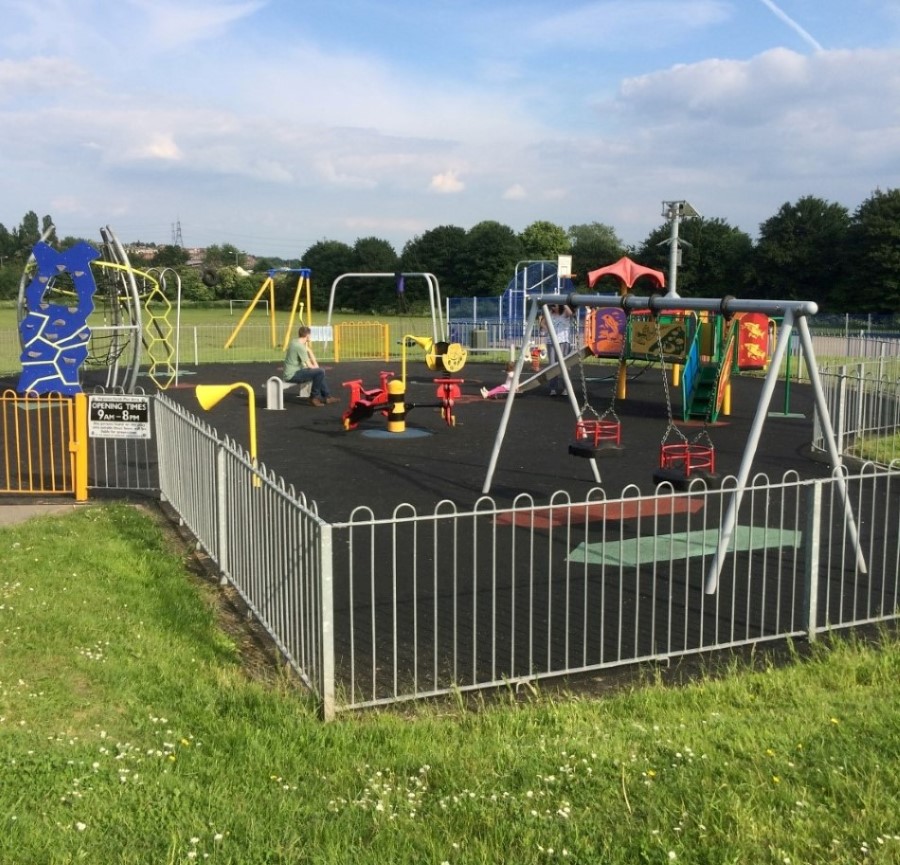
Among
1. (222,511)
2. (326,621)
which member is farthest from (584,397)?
(326,621)

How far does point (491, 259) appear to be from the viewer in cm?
6806

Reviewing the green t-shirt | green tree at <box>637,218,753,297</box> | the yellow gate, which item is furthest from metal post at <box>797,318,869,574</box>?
green tree at <box>637,218,753,297</box>

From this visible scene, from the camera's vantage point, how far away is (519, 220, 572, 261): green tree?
7800 centimetres

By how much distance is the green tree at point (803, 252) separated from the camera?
5172cm

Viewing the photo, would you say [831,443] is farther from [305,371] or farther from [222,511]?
[305,371]

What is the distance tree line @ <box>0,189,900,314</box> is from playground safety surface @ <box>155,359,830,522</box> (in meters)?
16.8

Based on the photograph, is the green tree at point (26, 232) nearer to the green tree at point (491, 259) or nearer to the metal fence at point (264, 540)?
the green tree at point (491, 259)

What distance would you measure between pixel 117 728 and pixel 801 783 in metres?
3.01

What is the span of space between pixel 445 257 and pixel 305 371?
5370 cm

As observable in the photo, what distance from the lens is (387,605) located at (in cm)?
646

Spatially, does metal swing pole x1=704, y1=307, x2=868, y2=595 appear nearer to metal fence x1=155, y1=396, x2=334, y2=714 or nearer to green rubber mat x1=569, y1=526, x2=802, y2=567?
green rubber mat x1=569, y1=526, x2=802, y2=567

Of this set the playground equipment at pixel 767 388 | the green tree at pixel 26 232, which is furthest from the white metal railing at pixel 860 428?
the green tree at pixel 26 232

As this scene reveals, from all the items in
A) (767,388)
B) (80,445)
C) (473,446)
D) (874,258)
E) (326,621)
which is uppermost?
(874,258)

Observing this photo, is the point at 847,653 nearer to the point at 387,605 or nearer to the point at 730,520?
the point at 730,520
